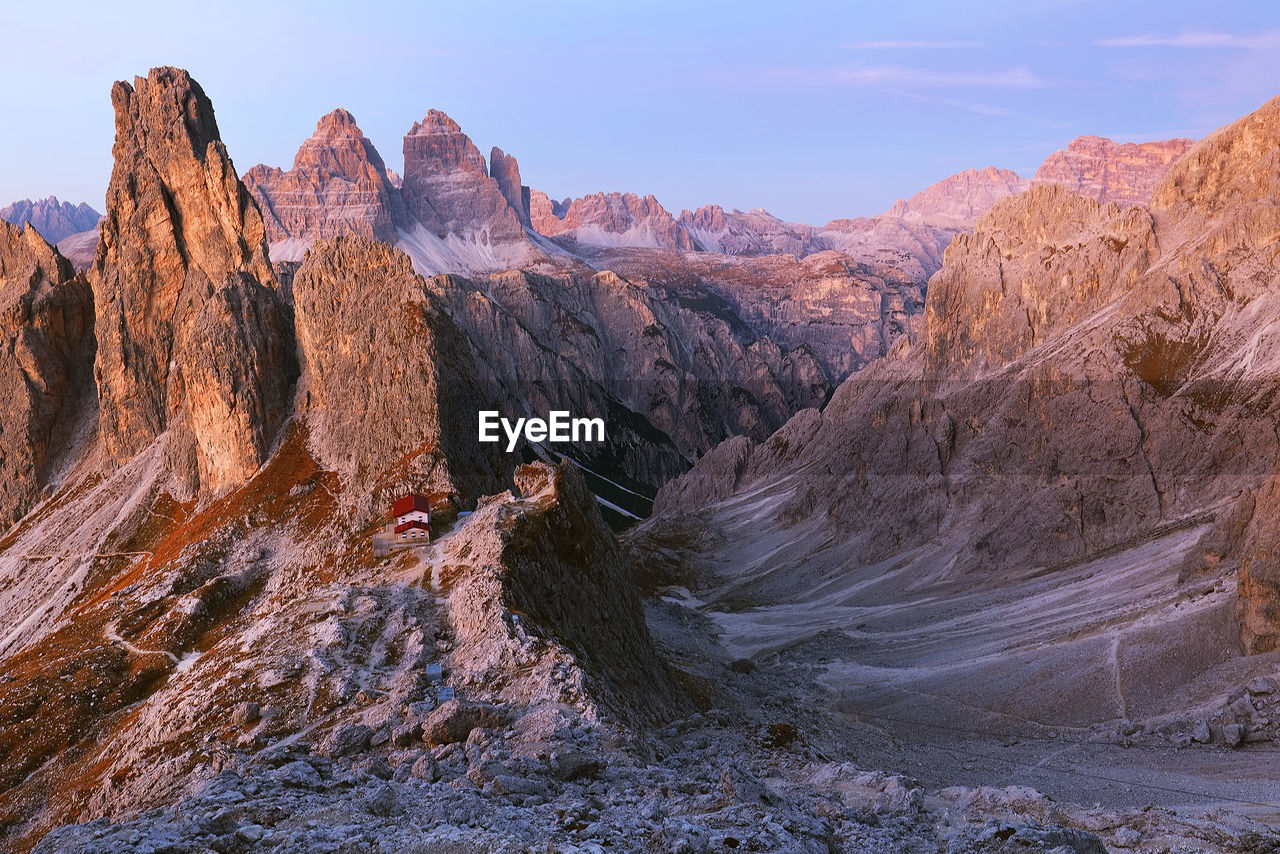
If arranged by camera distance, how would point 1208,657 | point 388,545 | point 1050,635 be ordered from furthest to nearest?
point 1050,635
point 1208,657
point 388,545

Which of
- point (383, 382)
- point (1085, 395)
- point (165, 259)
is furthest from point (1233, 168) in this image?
point (165, 259)

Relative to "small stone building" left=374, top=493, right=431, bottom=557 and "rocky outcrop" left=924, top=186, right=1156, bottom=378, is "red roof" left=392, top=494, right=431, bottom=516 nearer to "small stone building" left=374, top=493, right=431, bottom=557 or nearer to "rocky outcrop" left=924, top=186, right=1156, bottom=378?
"small stone building" left=374, top=493, right=431, bottom=557

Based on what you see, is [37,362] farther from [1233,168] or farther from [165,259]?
[1233,168]

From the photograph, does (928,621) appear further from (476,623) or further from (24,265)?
(24,265)

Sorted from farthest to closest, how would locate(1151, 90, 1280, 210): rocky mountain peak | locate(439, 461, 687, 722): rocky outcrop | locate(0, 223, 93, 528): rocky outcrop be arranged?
locate(1151, 90, 1280, 210): rocky mountain peak
locate(0, 223, 93, 528): rocky outcrop
locate(439, 461, 687, 722): rocky outcrop

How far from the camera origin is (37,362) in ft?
428

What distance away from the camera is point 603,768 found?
37062 mm

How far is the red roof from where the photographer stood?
72375 mm

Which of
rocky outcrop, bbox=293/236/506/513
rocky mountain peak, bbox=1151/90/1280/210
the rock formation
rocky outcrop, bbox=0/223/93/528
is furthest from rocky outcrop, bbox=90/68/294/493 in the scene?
rocky mountain peak, bbox=1151/90/1280/210

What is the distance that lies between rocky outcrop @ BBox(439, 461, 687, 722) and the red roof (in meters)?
4.49

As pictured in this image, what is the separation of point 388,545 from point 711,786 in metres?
44.0

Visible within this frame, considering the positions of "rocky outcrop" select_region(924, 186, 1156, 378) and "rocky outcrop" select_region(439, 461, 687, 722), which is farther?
"rocky outcrop" select_region(924, 186, 1156, 378)

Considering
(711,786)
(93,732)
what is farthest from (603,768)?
(93,732)

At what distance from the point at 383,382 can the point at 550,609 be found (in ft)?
129
